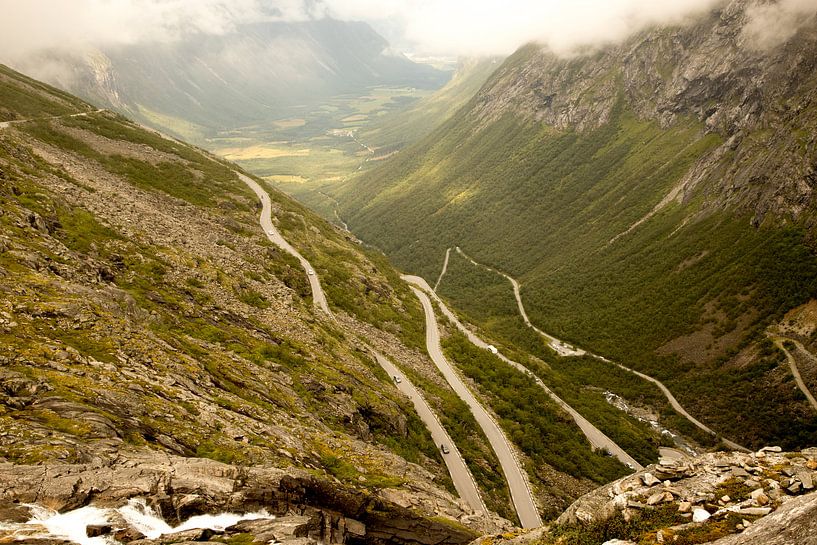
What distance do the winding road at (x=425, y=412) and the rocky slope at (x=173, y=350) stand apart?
205cm

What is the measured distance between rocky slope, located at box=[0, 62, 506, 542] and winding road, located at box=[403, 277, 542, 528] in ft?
15.0

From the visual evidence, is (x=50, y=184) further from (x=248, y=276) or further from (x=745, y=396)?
(x=745, y=396)

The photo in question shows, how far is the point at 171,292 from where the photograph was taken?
48.6 metres

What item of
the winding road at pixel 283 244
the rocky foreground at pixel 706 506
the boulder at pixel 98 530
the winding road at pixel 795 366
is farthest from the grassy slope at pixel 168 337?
the winding road at pixel 795 366

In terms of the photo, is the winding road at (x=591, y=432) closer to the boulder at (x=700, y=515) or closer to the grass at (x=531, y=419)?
the grass at (x=531, y=419)

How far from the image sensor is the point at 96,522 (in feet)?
56.4

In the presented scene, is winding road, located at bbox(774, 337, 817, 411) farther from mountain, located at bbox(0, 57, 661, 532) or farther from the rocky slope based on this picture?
the rocky slope

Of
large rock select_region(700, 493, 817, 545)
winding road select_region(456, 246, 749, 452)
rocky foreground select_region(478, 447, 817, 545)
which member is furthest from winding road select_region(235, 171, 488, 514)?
winding road select_region(456, 246, 749, 452)

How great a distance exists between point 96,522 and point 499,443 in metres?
53.2

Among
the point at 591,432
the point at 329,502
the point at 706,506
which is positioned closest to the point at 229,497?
the point at 329,502

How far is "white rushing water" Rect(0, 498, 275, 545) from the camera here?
15.7m

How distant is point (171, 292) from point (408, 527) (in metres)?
35.1

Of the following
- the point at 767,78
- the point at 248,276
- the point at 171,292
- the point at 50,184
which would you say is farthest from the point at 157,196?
the point at 767,78

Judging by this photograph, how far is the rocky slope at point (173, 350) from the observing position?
22.8m
